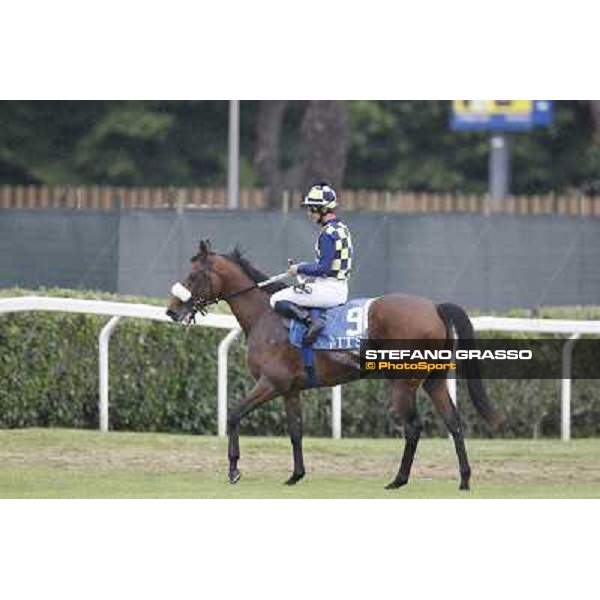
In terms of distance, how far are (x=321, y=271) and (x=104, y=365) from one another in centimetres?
330

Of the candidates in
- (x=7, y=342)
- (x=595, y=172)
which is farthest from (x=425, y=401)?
(x=595, y=172)

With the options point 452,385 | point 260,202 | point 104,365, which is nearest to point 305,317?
point 104,365

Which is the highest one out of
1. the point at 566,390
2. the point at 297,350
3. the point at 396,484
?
the point at 297,350

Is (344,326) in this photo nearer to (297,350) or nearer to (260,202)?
(297,350)

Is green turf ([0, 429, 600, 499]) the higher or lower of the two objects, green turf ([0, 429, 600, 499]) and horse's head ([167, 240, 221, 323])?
the lower

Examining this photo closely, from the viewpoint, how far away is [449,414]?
53.3ft

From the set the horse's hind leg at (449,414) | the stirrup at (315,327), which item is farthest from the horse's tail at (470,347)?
the stirrup at (315,327)

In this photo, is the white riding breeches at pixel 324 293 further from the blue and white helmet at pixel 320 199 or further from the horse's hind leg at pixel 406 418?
the horse's hind leg at pixel 406 418

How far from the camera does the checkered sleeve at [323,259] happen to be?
16.1 m

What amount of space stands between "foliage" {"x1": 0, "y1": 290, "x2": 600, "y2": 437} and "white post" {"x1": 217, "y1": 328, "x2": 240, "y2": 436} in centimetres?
63

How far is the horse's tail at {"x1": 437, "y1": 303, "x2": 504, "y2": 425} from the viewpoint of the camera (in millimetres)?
16172

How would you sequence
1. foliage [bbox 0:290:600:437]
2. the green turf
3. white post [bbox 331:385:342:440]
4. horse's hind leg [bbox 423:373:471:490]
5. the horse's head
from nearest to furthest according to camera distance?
the green turf → horse's hind leg [bbox 423:373:471:490] → the horse's head → foliage [bbox 0:290:600:437] → white post [bbox 331:385:342:440]

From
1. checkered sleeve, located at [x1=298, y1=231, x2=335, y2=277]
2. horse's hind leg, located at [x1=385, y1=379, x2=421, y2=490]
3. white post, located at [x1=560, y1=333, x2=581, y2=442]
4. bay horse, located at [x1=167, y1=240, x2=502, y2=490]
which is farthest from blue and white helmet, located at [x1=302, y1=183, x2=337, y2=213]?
white post, located at [x1=560, y1=333, x2=581, y2=442]

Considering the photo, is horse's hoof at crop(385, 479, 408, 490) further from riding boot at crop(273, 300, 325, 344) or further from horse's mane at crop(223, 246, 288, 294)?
horse's mane at crop(223, 246, 288, 294)
